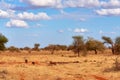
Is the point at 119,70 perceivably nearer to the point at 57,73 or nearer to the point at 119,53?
the point at 57,73

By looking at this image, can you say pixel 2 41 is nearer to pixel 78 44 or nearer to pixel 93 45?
pixel 78 44

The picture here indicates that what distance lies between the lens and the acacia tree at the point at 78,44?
70000 millimetres

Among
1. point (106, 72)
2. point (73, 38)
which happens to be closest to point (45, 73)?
point (106, 72)

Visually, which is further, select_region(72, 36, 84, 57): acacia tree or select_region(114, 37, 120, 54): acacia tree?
select_region(72, 36, 84, 57): acacia tree

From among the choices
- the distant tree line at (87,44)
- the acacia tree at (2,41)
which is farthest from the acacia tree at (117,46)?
the acacia tree at (2,41)

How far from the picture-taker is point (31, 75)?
2928 cm

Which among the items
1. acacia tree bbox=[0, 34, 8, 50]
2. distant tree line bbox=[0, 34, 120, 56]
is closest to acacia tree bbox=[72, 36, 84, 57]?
distant tree line bbox=[0, 34, 120, 56]

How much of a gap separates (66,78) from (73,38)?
45.1 m

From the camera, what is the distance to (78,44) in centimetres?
7100

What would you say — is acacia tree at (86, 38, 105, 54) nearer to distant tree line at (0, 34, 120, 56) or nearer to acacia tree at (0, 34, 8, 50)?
distant tree line at (0, 34, 120, 56)

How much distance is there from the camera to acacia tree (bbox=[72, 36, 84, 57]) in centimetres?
7000

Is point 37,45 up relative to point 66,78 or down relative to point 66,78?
up

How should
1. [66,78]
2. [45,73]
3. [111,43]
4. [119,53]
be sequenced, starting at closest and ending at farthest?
1. [66,78]
2. [45,73]
3. [119,53]
4. [111,43]

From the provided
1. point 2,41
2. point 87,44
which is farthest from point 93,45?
point 2,41
